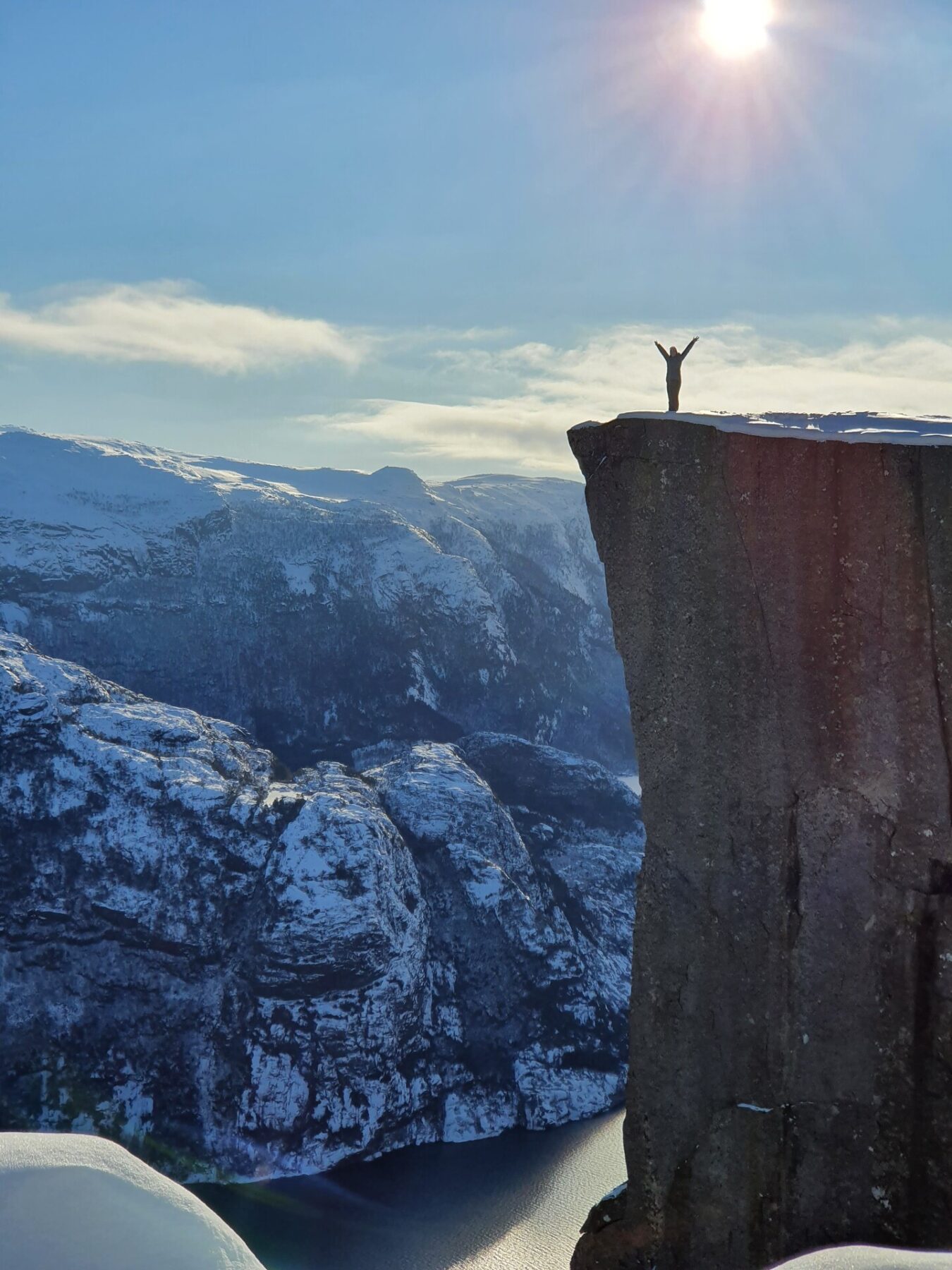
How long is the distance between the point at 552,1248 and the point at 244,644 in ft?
296

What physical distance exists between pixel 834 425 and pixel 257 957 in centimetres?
5990

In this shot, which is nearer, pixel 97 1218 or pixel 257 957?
pixel 97 1218

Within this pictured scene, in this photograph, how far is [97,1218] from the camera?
10.3 ft

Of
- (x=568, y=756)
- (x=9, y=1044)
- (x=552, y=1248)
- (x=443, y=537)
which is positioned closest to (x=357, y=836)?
(x=9, y=1044)

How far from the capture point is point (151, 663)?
12012cm

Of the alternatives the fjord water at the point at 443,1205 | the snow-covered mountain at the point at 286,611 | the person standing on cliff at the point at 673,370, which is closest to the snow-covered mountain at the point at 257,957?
the fjord water at the point at 443,1205

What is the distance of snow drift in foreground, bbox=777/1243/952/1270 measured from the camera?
279 centimetres

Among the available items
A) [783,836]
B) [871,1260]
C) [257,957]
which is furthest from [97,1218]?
[257,957]

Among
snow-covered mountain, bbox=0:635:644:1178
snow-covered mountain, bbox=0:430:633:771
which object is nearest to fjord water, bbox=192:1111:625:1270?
snow-covered mountain, bbox=0:635:644:1178

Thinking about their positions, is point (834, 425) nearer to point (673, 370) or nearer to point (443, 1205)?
point (673, 370)

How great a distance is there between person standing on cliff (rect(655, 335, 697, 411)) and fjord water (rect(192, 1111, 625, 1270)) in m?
38.3

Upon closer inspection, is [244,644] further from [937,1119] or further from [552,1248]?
[937,1119]

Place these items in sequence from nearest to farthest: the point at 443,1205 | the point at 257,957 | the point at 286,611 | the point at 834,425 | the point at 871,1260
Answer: the point at 871,1260 → the point at 834,425 → the point at 443,1205 → the point at 257,957 → the point at 286,611

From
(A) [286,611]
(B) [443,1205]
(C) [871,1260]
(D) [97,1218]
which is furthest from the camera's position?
(A) [286,611]
